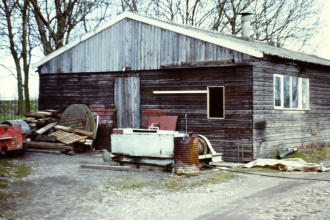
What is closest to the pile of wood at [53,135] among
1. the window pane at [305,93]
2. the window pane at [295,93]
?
the window pane at [295,93]

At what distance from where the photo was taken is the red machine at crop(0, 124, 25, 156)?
1415 cm

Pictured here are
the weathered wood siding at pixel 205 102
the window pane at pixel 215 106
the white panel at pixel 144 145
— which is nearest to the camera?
the white panel at pixel 144 145

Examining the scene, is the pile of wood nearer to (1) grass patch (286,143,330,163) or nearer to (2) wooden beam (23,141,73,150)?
(2) wooden beam (23,141,73,150)

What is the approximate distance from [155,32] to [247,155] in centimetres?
584

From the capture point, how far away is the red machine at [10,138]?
46.4 feet

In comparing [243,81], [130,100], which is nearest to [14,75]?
[130,100]

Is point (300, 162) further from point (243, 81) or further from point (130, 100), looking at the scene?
point (130, 100)

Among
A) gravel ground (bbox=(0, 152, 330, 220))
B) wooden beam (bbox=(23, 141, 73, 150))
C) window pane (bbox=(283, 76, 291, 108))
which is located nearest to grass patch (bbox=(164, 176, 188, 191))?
gravel ground (bbox=(0, 152, 330, 220))

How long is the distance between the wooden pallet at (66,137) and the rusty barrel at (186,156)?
6.02 meters

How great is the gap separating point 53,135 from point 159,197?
8881mm

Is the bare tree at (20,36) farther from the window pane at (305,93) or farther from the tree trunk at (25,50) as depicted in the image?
the window pane at (305,93)

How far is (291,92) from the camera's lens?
16.7 m

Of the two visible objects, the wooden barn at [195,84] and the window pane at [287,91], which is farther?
the window pane at [287,91]

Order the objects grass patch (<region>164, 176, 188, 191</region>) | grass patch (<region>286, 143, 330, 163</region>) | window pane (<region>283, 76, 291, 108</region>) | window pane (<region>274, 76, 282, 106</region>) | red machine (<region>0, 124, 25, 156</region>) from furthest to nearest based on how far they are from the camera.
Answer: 1. window pane (<region>283, 76, 291, 108</region>)
2. window pane (<region>274, 76, 282, 106</region>)
3. grass patch (<region>286, 143, 330, 163</region>)
4. red machine (<region>0, 124, 25, 156</region>)
5. grass patch (<region>164, 176, 188, 191</region>)
